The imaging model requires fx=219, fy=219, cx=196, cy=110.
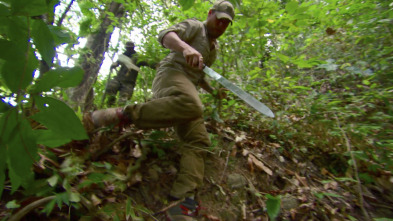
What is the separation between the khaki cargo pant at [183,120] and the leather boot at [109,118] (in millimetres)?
59

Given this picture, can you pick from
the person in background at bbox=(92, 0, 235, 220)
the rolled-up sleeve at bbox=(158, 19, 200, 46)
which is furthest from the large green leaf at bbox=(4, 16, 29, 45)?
the rolled-up sleeve at bbox=(158, 19, 200, 46)

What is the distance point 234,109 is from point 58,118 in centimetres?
247

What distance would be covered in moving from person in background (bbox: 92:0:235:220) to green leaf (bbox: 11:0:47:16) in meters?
1.18

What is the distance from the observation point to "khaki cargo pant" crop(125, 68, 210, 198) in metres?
1.74

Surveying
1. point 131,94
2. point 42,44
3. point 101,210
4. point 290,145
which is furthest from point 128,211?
point 131,94

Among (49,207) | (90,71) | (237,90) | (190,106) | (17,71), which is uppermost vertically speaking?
(90,71)

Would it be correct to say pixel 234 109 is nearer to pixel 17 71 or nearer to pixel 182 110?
pixel 182 110

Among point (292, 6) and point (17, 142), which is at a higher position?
point (292, 6)

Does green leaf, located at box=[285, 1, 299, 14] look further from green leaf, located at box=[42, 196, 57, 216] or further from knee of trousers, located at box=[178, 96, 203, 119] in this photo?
green leaf, located at box=[42, 196, 57, 216]

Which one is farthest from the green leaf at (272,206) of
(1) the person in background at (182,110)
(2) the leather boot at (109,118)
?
(2) the leather boot at (109,118)

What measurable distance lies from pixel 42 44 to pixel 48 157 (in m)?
1.06

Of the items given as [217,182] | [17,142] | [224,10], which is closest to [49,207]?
[17,142]

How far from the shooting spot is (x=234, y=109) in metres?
2.85

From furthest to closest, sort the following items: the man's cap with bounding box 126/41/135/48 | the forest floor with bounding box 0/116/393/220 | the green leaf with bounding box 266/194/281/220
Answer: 1. the man's cap with bounding box 126/41/135/48
2. the green leaf with bounding box 266/194/281/220
3. the forest floor with bounding box 0/116/393/220
